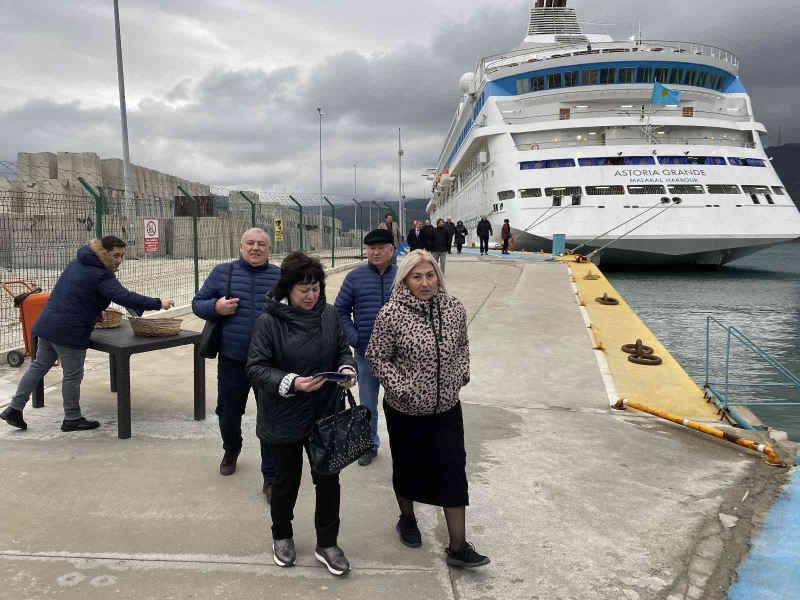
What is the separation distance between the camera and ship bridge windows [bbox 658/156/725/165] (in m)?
26.0

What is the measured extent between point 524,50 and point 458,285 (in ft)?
96.8

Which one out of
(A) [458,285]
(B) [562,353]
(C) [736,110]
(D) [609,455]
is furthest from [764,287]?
(D) [609,455]

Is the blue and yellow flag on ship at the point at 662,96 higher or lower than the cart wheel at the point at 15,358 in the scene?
higher

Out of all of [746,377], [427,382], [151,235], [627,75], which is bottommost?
[746,377]

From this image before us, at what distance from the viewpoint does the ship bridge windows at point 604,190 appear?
25.7 meters

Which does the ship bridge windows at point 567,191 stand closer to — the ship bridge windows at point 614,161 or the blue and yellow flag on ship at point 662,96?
the ship bridge windows at point 614,161

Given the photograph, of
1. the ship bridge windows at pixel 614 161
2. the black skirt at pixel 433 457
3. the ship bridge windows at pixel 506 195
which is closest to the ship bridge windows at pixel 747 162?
the ship bridge windows at pixel 614 161

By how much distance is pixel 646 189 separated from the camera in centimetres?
2542

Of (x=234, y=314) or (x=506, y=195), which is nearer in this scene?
(x=234, y=314)

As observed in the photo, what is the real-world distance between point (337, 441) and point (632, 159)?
2654 cm

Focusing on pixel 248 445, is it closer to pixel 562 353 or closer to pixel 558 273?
pixel 562 353

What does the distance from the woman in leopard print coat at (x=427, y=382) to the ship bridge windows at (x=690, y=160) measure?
2628cm

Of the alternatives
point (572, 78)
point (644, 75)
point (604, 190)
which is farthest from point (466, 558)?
point (644, 75)

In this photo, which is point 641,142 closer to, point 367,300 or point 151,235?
point 151,235
